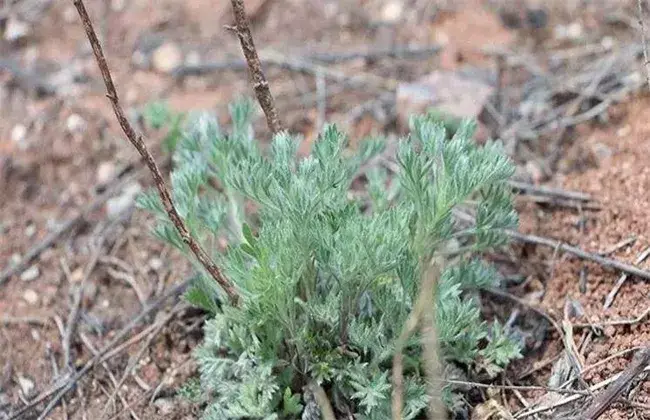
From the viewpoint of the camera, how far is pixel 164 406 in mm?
2697

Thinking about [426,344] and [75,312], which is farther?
[75,312]

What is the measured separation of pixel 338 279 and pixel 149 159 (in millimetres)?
569

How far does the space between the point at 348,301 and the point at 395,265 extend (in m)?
0.19

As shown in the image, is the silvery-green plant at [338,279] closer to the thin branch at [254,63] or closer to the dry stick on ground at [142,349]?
the thin branch at [254,63]

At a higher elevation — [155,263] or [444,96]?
[444,96]

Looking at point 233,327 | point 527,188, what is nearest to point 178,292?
point 233,327

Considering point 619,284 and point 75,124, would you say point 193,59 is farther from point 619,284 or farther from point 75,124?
point 619,284

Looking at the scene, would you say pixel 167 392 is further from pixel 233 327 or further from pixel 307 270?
pixel 307 270

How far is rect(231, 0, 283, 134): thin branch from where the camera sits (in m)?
2.43

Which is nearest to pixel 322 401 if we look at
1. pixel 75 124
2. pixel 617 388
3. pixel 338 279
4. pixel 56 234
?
pixel 338 279

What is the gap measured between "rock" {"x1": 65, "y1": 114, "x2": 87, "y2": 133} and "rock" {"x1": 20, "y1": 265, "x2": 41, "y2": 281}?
29.5 inches

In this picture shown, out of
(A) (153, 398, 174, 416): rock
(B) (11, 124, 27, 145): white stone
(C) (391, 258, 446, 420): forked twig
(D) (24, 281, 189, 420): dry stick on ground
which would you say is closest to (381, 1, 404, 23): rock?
(B) (11, 124, 27, 145): white stone

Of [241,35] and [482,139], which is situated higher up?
[241,35]

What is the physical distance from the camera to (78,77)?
4113mm
